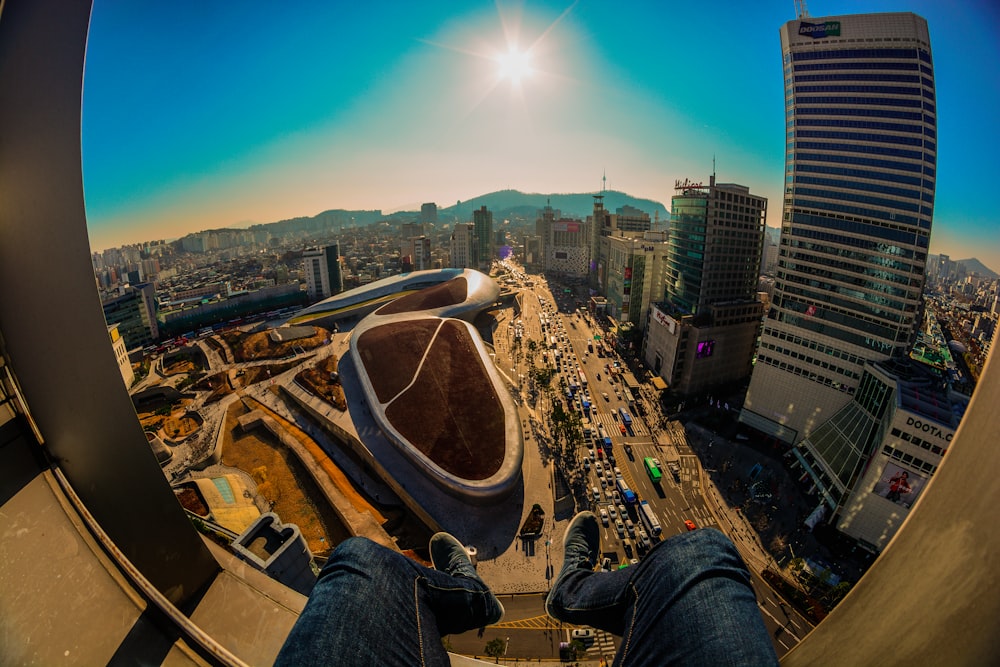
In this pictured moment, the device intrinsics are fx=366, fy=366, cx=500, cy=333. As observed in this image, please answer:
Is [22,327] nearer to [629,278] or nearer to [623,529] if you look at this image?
[623,529]

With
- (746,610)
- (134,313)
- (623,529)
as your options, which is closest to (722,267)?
(623,529)

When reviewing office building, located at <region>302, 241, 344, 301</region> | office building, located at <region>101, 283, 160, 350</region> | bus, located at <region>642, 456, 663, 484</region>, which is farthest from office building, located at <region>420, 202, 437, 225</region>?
bus, located at <region>642, 456, 663, 484</region>

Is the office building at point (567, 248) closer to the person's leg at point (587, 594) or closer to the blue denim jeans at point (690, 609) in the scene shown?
the person's leg at point (587, 594)

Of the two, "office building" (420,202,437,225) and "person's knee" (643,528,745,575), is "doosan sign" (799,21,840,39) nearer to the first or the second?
"person's knee" (643,528,745,575)

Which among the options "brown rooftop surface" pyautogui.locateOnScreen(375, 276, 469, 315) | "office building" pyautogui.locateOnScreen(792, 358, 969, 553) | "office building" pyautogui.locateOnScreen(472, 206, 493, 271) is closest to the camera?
"office building" pyautogui.locateOnScreen(792, 358, 969, 553)

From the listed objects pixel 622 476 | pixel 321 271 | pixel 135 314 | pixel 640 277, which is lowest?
pixel 622 476

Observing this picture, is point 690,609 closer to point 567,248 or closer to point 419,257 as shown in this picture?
point 567,248

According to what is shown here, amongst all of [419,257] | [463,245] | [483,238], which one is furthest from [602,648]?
[483,238]
